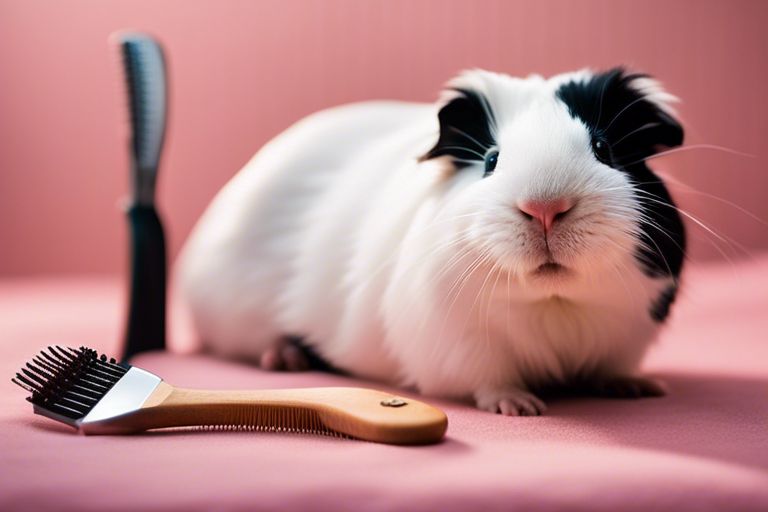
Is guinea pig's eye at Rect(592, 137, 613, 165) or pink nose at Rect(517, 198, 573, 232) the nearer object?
pink nose at Rect(517, 198, 573, 232)

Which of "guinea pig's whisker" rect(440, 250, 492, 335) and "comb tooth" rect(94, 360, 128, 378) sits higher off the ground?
"guinea pig's whisker" rect(440, 250, 492, 335)

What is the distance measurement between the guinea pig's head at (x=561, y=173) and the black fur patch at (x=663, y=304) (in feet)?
0.16

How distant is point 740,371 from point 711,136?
7.78 feet

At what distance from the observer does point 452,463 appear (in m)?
1.25

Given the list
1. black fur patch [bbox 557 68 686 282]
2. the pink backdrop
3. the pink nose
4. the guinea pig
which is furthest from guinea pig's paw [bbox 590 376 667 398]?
the pink backdrop

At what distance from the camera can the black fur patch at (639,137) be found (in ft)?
5.44

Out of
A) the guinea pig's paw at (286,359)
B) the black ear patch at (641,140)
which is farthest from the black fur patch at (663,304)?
the guinea pig's paw at (286,359)

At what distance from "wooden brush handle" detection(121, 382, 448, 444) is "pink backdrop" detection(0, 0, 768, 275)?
9.35 feet

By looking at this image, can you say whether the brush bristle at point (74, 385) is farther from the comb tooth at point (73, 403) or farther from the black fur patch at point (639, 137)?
the black fur patch at point (639, 137)

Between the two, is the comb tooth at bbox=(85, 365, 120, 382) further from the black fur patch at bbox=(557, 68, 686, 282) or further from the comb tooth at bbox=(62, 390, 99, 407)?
the black fur patch at bbox=(557, 68, 686, 282)

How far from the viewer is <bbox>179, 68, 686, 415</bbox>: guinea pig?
1525 millimetres

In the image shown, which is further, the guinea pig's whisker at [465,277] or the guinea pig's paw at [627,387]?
the guinea pig's paw at [627,387]

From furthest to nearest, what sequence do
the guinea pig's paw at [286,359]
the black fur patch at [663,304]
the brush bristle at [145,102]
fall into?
the brush bristle at [145,102] → the guinea pig's paw at [286,359] → the black fur patch at [663,304]

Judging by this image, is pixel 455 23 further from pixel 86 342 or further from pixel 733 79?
pixel 86 342
